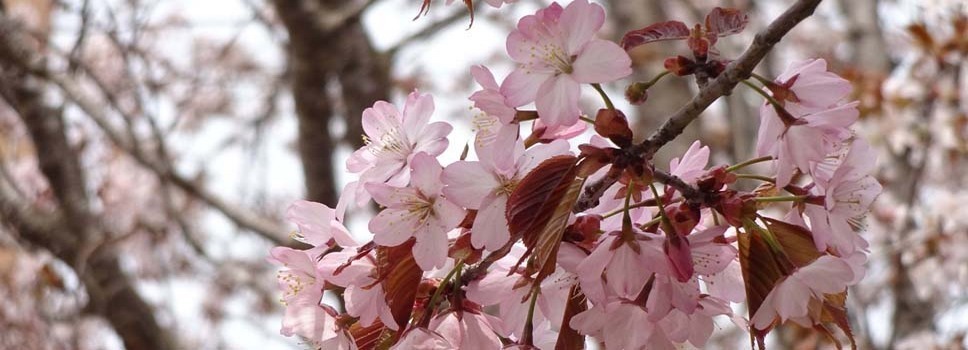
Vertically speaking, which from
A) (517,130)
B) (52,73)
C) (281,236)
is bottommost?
(517,130)

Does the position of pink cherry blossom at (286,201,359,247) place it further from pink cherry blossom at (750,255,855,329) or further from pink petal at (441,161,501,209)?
pink cherry blossom at (750,255,855,329)

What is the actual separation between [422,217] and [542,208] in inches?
3.5

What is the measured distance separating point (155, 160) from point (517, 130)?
232 centimetres

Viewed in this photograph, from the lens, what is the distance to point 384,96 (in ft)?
8.36

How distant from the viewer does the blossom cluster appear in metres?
0.58

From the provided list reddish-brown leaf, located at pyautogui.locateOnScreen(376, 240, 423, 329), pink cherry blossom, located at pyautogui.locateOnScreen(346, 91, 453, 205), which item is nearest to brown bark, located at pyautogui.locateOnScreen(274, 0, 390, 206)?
pink cherry blossom, located at pyautogui.locateOnScreen(346, 91, 453, 205)

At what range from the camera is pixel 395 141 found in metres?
0.67

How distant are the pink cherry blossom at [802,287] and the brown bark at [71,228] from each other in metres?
2.39

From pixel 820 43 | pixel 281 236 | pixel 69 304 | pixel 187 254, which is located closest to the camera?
pixel 281 236

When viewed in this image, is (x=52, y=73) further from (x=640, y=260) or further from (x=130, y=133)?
(x=640, y=260)

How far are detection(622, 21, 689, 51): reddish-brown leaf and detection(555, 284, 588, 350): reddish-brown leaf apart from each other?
0.17 metres

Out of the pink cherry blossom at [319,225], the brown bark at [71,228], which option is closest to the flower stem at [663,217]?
the pink cherry blossom at [319,225]

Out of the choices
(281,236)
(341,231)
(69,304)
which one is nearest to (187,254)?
(69,304)

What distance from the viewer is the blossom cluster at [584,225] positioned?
579 millimetres
